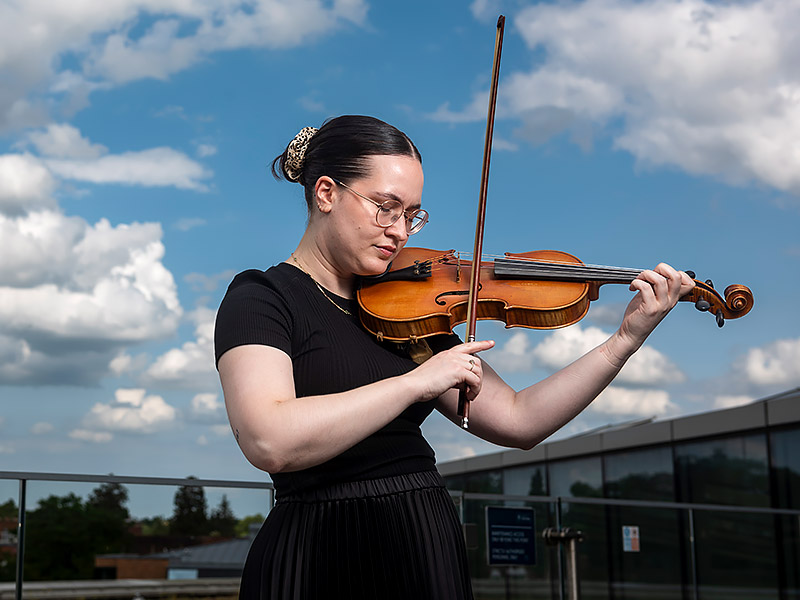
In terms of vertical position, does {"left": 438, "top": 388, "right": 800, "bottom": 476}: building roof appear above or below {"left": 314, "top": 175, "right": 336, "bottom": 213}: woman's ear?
above

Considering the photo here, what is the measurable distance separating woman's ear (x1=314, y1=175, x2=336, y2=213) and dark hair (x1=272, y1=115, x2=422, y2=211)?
0.05 feet

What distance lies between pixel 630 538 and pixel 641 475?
5.08 meters

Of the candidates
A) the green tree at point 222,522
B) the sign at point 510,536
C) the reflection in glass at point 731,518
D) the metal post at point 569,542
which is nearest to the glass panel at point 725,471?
the reflection in glass at point 731,518

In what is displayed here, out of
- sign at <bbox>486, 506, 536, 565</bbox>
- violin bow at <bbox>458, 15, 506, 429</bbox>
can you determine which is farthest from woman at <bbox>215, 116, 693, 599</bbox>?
sign at <bbox>486, 506, 536, 565</bbox>

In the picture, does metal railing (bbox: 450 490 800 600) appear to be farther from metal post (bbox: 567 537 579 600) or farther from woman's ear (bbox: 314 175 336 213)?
woman's ear (bbox: 314 175 336 213)

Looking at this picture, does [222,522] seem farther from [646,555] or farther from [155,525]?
[646,555]

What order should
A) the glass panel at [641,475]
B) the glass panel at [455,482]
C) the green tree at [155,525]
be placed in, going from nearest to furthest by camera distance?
the green tree at [155,525], the glass panel at [641,475], the glass panel at [455,482]

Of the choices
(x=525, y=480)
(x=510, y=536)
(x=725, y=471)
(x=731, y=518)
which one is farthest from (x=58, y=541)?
(x=525, y=480)

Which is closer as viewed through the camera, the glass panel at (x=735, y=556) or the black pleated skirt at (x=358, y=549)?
the black pleated skirt at (x=358, y=549)

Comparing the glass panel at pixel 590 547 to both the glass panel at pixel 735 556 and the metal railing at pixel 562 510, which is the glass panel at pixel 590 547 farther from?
the glass panel at pixel 735 556

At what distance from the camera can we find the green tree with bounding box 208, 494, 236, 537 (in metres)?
4.59

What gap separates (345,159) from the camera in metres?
1.54

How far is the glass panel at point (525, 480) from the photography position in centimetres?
1398

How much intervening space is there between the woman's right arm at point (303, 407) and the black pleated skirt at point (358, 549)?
18 cm
